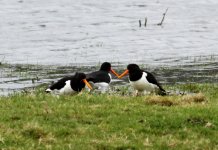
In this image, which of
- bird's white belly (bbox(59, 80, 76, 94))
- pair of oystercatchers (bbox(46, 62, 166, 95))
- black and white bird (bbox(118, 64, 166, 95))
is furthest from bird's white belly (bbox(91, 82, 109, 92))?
bird's white belly (bbox(59, 80, 76, 94))

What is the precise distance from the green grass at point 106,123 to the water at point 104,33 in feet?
41.3

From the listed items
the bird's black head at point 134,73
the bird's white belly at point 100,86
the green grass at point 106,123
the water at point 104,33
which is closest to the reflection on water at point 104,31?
the water at point 104,33

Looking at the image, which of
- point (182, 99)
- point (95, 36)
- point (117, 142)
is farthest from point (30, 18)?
point (117, 142)

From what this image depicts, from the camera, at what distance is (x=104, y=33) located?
51.2m

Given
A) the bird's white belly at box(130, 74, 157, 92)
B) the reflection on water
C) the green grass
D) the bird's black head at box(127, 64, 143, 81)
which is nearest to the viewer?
the green grass

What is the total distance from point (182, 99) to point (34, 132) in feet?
16.9

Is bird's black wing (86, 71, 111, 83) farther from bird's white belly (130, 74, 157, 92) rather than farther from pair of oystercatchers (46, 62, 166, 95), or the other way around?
bird's white belly (130, 74, 157, 92)

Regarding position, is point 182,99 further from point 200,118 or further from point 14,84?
point 14,84

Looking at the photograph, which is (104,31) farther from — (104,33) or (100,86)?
(100,86)

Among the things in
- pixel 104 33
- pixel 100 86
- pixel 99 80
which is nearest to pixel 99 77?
pixel 99 80

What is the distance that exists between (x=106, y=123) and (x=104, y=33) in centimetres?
3890

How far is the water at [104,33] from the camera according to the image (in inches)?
1529

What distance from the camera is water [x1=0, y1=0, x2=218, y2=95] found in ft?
127

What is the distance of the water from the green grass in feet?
41.3
